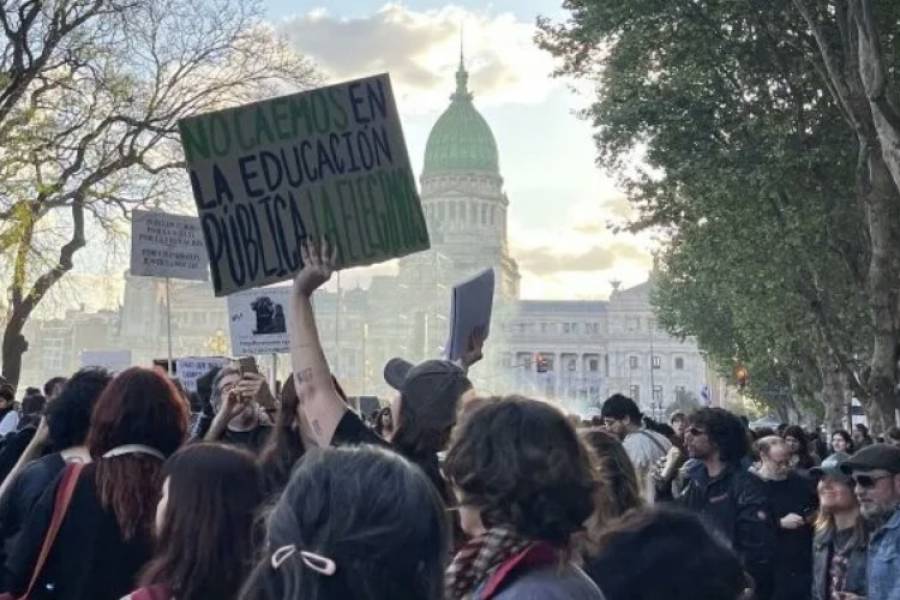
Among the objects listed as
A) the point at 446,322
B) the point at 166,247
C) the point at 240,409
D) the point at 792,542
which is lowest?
the point at 792,542

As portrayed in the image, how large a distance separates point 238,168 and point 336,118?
0.50 m

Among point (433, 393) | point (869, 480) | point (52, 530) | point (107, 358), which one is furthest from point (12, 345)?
point (433, 393)

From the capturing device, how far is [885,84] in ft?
46.9

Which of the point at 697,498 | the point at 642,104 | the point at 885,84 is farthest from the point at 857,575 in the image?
the point at 642,104

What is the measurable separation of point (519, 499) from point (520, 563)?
146 mm

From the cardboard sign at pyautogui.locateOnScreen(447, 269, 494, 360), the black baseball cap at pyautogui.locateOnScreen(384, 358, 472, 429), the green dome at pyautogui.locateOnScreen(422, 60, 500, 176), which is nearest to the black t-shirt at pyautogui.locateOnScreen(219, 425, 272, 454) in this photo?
the cardboard sign at pyautogui.locateOnScreen(447, 269, 494, 360)

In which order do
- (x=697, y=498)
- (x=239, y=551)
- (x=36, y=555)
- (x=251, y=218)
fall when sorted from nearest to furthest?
(x=239, y=551)
(x=36, y=555)
(x=251, y=218)
(x=697, y=498)

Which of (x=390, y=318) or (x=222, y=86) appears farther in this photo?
(x=390, y=318)

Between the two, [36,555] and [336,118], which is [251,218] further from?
[36,555]

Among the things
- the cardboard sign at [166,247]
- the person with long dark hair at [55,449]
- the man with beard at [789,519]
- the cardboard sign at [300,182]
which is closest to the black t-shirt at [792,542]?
the man with beard at [789,519]

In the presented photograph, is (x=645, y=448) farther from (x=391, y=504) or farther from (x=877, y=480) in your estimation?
(x=391, y=504)

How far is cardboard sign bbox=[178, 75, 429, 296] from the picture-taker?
4.94 metres

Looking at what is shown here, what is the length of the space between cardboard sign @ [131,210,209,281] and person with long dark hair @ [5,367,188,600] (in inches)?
238

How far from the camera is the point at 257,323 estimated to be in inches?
385
